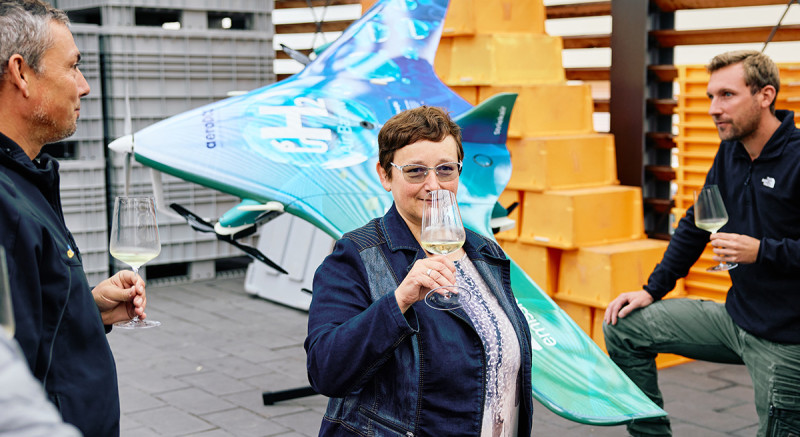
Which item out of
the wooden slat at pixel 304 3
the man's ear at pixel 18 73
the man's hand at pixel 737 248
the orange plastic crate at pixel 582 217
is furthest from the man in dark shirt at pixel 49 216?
the wooden slat at pixel 304 3

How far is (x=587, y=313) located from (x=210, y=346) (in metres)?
2.68

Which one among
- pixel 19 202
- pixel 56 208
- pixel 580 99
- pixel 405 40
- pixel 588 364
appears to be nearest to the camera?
pixel 19 202

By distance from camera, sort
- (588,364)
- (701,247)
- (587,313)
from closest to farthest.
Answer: (588,364) → (701,247) → (587,313)

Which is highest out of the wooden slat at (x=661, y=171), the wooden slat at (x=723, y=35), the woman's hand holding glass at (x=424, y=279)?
the wooden slat at (x=723, y=35)

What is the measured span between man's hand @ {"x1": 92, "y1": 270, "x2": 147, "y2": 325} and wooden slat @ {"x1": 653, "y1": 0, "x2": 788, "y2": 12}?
493 centimetres

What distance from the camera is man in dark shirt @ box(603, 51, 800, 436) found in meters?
3.64

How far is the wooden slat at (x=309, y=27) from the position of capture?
29.9 ft

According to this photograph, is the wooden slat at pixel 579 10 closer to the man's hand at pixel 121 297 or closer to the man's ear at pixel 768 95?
the man's ear at pixel 768 95

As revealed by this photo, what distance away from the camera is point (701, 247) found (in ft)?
13.8

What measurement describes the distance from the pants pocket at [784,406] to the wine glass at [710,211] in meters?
0.51

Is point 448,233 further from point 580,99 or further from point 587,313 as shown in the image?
point 580,99

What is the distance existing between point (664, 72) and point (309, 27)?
4312 mm

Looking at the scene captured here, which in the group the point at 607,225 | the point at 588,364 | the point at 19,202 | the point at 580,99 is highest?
the point at 580,99

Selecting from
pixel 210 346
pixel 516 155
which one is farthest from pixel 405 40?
pixel 210 346
